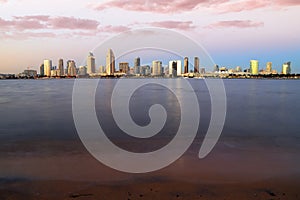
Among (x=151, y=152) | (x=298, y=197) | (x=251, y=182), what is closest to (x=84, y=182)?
(x=151, y=152)

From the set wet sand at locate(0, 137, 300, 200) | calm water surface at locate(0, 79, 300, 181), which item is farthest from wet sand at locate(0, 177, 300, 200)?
calm water surface at locate(0, 79, 300, 181)

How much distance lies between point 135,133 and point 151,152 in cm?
331

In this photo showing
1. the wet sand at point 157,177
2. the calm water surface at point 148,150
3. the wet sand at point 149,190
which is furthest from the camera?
the calm water surface at point 148,150

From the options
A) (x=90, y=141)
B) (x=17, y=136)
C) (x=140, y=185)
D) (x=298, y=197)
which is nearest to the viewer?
(x=298, y=197)

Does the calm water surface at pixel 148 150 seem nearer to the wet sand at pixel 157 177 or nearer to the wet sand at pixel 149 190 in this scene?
the wet sand at pixel 157 177

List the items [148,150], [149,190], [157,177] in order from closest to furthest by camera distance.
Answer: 1. [149,190]
2. [157,177]
3. [148,150]

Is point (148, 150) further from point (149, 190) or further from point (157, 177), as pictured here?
point (149, 190)

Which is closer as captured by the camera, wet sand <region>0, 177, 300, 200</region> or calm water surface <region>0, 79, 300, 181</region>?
wet sand <region>0, 177, 300, 200</region>

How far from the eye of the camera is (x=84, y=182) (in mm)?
6762

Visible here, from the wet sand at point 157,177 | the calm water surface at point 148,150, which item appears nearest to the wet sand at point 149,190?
the wet sand at point 157,177

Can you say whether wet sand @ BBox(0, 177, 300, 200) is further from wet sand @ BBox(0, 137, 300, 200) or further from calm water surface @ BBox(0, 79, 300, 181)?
calm water surface @ BBox(0, 79, 300, 181)

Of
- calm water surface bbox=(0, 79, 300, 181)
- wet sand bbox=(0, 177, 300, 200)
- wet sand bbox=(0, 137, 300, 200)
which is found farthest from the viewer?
calm water surface bbox=(0, 79, 300, 181)

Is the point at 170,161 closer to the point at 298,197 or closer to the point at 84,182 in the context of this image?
the point at 84,182

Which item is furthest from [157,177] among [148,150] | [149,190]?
[148,150]
